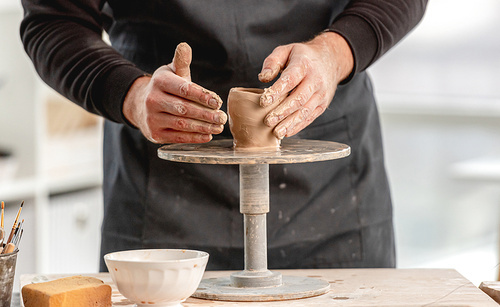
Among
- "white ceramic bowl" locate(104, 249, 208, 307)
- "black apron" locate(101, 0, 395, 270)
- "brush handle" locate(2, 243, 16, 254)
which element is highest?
"black apron" locate(101, 0, 395, 270)

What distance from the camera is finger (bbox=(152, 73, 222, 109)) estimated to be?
1098 mm

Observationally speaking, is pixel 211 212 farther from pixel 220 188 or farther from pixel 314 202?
pixel 314 202

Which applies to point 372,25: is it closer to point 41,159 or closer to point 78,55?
point 78,55

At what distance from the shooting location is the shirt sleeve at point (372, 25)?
132 centimetres

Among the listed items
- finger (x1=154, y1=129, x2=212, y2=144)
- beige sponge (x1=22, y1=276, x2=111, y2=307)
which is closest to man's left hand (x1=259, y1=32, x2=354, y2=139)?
finger (x1=154, y1=129, x2=212, y2=144)

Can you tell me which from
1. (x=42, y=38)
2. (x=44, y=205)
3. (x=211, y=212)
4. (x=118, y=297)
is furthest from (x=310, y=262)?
(x=44, y=205)

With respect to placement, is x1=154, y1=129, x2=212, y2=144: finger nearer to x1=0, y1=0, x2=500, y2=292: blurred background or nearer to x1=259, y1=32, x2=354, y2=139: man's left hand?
x1=259, y1=32, x2=354, y2=139: man's left hand

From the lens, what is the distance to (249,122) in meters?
1.13

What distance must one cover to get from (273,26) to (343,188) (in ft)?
1.25

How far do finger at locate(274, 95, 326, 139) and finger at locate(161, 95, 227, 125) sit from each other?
0.10 metres

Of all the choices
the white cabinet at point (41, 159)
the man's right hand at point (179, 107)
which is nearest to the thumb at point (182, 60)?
the man's right hand at point (179, 107)

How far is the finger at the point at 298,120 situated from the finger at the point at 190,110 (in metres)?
0.10

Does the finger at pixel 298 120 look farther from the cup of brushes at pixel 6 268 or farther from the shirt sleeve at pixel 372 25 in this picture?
the cup of brushes at pixel 6 268

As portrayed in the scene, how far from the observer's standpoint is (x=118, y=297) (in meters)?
1.07
